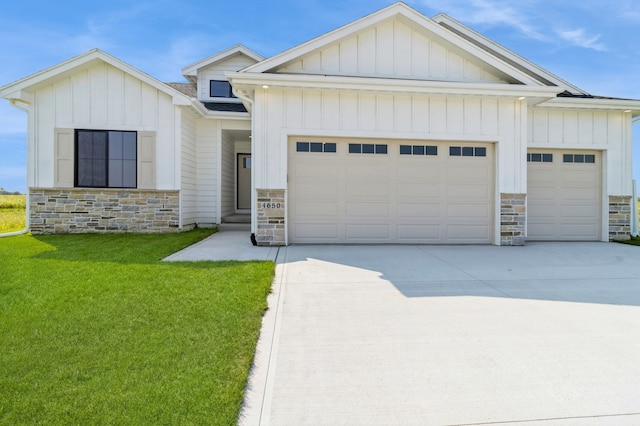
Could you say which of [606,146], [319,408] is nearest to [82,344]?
[319,408]

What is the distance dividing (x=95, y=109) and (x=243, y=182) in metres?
5.77

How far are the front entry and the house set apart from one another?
364 cm

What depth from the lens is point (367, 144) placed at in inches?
347

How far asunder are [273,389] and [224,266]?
3681 mm

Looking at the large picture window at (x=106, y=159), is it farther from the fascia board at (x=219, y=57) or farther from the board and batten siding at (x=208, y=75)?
the fascia board at (x=219, y=57)

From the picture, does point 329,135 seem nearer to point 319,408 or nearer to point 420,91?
point 420,91

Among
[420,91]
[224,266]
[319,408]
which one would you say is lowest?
[319,408]

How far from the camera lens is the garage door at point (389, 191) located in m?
8.72

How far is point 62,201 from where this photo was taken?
10273mm

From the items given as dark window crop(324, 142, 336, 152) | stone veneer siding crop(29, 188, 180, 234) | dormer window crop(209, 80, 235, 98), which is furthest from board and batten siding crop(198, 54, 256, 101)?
dark window crop(324, 142, 336, 152)

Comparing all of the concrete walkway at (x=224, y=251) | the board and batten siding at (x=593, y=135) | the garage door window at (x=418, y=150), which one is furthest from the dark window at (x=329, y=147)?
the board and batten siding at (x=593, y=135)

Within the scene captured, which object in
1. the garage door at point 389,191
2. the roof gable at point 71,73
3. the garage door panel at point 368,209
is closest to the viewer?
the garage door at point 389,191

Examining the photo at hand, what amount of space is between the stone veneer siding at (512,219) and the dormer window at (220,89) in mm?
10343

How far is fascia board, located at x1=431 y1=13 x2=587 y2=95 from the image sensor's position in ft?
35.0
